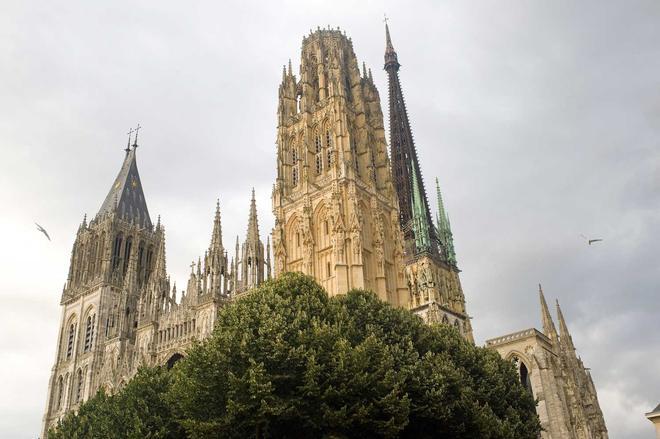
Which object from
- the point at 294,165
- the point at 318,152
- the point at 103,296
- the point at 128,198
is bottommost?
the point at 103,296

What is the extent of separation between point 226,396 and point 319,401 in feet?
12.4

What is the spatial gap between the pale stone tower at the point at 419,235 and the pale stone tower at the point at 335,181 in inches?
488

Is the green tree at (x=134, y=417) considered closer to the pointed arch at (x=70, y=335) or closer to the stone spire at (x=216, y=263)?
the stone spire at (x=216, y=263)

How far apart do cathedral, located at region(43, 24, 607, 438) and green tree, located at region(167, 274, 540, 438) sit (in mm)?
14290

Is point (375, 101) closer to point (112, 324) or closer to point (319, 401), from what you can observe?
point (112, 324)

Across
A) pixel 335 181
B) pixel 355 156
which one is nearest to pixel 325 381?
pixel 335 181

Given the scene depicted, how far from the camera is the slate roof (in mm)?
70188

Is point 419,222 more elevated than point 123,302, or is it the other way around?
point 419,222

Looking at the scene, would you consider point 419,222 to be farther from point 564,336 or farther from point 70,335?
point 70,335

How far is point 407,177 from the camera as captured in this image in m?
78.4

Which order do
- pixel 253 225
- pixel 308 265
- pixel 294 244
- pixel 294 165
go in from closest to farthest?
pixel 308 265, pixel 294 244, pixel 253 225, pixel 294 165

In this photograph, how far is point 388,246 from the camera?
5069 cm

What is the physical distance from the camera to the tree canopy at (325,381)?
22.9m

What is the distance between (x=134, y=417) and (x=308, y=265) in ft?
65.6
